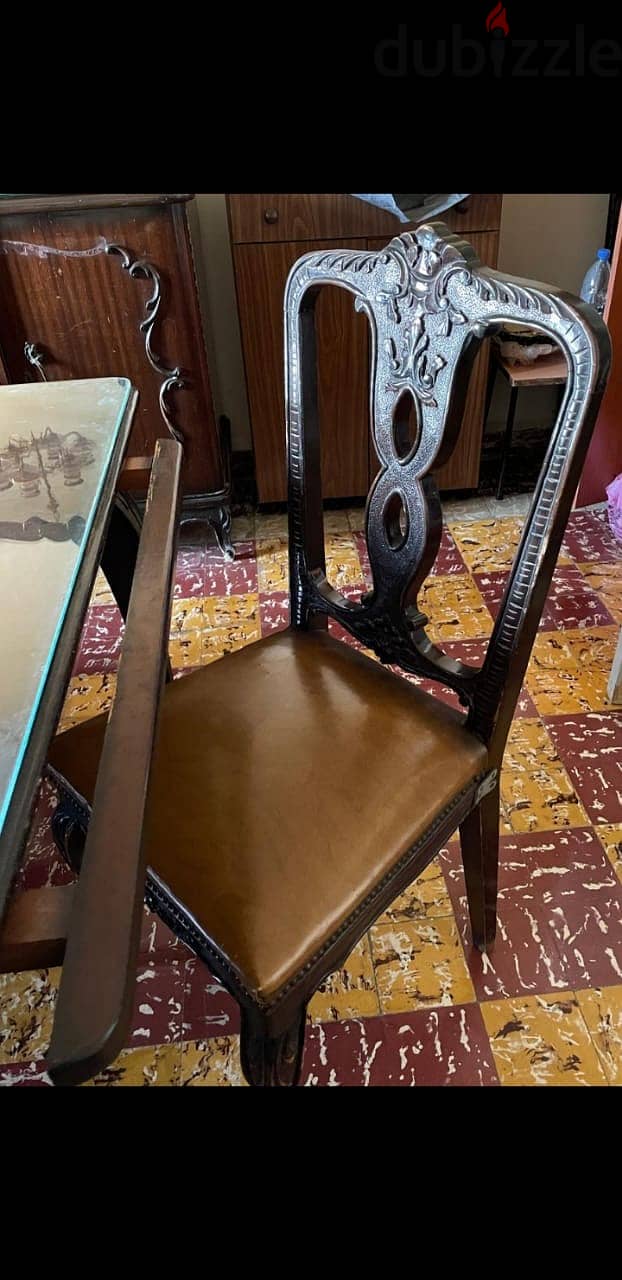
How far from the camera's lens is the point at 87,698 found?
1.79 metres

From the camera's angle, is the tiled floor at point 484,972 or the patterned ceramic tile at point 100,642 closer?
the tiled floor at point 484,972

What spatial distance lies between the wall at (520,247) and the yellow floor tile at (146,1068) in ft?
6.11

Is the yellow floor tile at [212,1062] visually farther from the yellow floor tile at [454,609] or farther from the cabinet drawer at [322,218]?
the cabinet drawer at [322,218]

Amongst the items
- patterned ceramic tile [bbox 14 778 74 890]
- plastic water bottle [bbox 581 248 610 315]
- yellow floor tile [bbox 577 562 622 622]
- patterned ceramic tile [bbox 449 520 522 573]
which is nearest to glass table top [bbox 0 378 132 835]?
patterned ceramic tile [bbox 14 778 74 890]

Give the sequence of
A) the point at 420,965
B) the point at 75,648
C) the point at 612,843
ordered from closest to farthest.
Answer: the point at 75,648 → the point at 420,965 → the point at 612,843

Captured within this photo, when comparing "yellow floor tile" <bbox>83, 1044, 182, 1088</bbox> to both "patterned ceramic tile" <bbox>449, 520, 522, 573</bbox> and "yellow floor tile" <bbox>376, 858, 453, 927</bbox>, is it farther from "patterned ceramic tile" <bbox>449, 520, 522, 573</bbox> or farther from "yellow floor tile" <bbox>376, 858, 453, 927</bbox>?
"patterned ceramic tile" <bbox>449, 520, 522, 573</bbox>

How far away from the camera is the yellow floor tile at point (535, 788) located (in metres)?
1.44

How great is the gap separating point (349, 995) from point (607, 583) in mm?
1381

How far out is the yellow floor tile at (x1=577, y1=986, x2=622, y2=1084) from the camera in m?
1.09

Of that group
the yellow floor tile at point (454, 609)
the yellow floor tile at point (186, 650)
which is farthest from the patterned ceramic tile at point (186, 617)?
the yellow floor tile at point (454, 609)

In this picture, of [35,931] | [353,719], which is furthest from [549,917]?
[35,931]

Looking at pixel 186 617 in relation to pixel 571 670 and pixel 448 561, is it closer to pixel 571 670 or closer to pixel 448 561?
pixel 448 561
